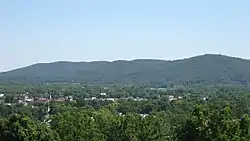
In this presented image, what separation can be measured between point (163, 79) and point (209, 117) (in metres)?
163

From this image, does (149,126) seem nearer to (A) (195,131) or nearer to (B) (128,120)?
(B) (128,120)

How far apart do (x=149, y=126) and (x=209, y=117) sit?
356 centimetres

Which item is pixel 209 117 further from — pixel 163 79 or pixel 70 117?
pixel 163 79

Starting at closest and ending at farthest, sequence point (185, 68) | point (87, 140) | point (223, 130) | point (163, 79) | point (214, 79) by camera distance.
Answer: point (223, 130) → point (87, 140) → point (214, 79) → point (163, 79) → point (185, 68)

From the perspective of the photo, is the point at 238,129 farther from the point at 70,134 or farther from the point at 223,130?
the point at 70,134

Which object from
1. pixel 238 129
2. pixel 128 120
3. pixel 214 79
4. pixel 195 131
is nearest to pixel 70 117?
pixel 128 120

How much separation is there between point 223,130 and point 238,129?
566 mm

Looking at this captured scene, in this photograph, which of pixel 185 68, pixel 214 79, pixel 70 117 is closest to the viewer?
pixel 70 117

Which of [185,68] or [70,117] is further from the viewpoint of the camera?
[185,68]

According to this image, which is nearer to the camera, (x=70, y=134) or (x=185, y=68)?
(x=70, y=134)

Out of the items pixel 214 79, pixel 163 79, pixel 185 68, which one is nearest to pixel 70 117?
pixel 214 79

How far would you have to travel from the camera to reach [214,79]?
535 feet

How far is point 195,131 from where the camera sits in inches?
774

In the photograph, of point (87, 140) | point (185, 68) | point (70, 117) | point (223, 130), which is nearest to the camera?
point (223, 130)
